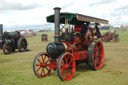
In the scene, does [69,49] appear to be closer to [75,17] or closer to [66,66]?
[66,66]

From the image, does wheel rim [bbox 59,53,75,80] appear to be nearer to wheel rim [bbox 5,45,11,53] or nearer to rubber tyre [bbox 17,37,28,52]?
wheel rim [bbox 5,45,11,53]

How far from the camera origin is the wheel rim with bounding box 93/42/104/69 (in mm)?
6160

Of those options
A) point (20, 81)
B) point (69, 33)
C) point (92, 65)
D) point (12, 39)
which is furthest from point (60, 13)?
point (12, 39)

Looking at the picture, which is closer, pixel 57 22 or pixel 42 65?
pixel 42 65

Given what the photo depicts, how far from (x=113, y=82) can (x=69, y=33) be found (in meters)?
2.29

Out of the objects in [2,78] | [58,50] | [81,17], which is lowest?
[2,78]

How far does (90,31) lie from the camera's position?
666cm

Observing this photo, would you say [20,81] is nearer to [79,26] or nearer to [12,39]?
[79,26]

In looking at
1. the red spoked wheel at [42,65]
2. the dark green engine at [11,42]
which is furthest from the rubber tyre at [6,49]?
the red spoked wheel at [42,65]

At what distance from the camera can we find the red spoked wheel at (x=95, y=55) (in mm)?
5794

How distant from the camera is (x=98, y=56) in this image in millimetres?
6457

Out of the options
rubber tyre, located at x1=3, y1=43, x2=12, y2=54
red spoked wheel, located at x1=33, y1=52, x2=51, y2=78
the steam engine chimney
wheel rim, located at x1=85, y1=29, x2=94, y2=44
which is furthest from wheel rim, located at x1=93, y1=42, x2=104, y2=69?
rubber tyre, located at x1=3, y1=43, x2=12, y2=54

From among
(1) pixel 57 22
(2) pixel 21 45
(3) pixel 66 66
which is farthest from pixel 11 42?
(3) pixel 66 66

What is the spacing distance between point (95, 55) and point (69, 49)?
1.21m
